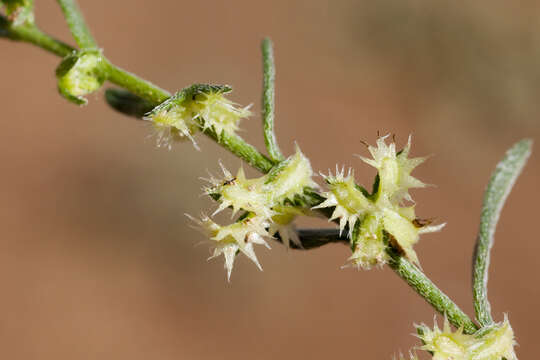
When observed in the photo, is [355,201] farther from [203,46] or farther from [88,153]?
[203,46]

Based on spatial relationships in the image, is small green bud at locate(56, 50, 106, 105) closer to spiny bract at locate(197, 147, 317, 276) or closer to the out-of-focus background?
spiny bract at locate(197, 147, 317, 276)

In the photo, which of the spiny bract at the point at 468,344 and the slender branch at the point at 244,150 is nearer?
the spiny bract at the point at 468,344

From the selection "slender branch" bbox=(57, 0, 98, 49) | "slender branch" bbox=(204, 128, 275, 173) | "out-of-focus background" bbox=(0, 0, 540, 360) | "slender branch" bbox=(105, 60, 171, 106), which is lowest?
"slender branch" bbox=(204, 128, 275, 173)

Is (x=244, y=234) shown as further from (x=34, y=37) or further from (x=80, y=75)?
(x=34, y=37)

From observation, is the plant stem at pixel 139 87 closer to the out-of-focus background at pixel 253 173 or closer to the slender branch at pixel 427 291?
the slender branch at pixel 427 291

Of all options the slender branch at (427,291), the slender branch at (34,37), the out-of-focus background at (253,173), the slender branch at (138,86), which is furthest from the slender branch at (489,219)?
the out-of-focus background at (253,173)

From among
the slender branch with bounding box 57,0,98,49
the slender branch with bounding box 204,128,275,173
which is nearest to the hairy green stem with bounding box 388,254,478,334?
the slender branch with bounding box 204,128,275,173

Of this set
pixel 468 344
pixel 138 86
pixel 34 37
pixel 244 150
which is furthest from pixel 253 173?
pixel 468 344
